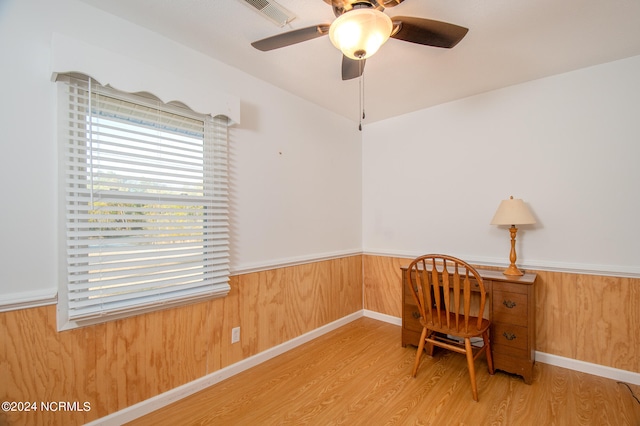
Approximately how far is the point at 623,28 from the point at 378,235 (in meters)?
2.47

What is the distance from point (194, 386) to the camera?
193cm

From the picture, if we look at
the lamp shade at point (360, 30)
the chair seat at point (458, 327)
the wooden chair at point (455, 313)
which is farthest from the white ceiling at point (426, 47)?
the chair seat at point (458, 327)

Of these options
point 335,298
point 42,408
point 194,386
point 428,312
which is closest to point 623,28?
point 428,312

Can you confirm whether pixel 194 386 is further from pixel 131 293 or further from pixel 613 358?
pixel 613 358

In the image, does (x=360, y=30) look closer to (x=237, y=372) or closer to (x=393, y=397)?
(x=393, y=397)

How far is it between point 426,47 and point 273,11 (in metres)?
1.02

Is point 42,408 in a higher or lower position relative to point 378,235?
lower

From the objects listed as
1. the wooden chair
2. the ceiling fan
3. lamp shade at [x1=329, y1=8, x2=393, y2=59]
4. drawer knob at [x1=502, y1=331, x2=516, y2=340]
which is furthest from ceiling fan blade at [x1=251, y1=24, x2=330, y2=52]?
drawer knob at [x1=502, y1=331, x2=516, y2=340]

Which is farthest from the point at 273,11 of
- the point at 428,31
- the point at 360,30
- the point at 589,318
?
the point at 589,318

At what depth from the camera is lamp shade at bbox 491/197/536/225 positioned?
85.9 inches

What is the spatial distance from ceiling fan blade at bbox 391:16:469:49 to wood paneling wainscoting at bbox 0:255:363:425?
1966mm

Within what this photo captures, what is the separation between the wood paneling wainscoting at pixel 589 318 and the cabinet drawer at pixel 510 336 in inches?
18.9

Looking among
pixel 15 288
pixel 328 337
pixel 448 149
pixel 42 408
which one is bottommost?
pixel 328 337

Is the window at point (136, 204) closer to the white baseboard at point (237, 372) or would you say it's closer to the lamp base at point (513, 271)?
the white baseboard at point (237, 372)
